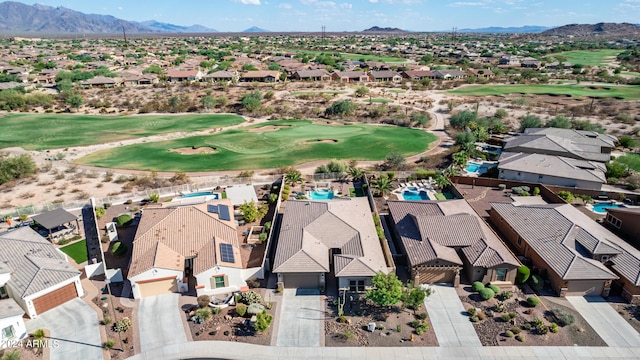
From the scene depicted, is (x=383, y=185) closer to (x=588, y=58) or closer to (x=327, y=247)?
(x=327, y=247)

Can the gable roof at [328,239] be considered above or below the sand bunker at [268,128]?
below

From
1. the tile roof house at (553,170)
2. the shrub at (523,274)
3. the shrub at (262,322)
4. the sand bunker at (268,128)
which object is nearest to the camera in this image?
the shrub at (262,322)

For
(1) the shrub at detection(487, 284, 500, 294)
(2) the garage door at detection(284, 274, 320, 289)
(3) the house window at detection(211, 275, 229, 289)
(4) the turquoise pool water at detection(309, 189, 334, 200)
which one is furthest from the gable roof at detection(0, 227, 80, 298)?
(1) the shrub at detection(487, 284, 500, 294)

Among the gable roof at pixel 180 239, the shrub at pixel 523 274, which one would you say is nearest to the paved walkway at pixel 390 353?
the shrub at pixel 523 274

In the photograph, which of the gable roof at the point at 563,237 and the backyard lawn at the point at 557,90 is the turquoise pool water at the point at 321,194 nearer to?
the gable roof at the point at 563,237

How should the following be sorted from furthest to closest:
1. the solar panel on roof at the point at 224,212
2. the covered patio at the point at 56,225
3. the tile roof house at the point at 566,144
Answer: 1. the tile roof house at the point at 566,144
2. the covered patio at the point at 56,225
3. the solar panel on roof at the point at 224,212

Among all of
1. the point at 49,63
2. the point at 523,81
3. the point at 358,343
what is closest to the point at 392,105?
the point at 523,81
